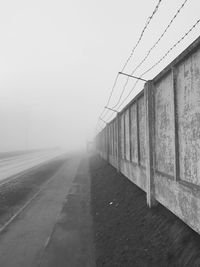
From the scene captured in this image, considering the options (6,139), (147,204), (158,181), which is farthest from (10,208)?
(6,139)

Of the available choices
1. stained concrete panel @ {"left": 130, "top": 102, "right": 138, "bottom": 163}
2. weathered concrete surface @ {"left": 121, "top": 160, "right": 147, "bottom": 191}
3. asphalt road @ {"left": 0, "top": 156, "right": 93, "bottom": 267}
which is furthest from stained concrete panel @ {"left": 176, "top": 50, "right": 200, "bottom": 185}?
stained concrete panel @ {"left": 130, "top": 102, "right": 138, "bottom": 163}

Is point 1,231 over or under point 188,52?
under

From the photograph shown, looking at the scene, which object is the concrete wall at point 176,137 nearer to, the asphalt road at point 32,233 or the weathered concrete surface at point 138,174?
the weathered concrete surface at point 138,174

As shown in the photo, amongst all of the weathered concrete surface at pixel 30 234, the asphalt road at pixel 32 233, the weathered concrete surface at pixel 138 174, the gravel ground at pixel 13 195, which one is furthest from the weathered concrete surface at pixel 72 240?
the weathered concrete surface at pixel 138 174

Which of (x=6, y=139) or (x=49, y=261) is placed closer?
(x=49, y=261)

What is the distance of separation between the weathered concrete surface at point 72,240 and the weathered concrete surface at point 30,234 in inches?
7.9

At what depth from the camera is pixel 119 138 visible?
15.0 meters

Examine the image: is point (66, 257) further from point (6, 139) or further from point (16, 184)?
point (6, 139)

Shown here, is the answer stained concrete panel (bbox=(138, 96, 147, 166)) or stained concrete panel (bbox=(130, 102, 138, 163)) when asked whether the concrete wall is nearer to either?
stained concrete panel (bbox=(138, 96, 147, 166))

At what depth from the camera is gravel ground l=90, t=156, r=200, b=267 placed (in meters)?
4.73

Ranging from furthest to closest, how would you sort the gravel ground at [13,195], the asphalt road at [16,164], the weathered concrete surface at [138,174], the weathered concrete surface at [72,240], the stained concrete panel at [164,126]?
the asphalt road at [16,164], the gravel ground at [13,195], the weathered concrete surface at [138,174], the stained concrete panel at [164,126], the weathered concrete surface at [72,240]

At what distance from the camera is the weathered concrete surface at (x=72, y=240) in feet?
18.9

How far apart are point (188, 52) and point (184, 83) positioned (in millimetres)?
516

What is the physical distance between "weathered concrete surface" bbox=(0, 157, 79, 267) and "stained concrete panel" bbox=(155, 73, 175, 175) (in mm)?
3118
